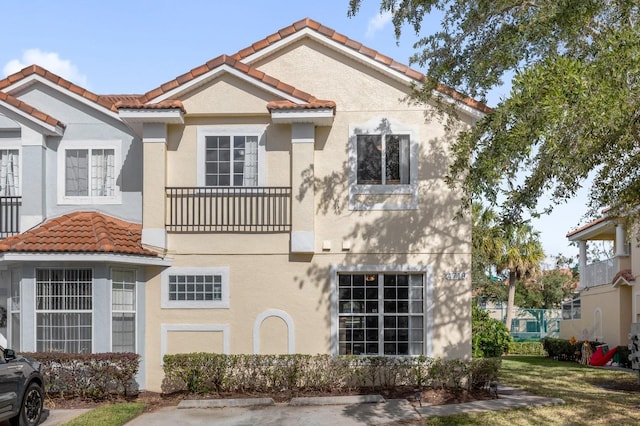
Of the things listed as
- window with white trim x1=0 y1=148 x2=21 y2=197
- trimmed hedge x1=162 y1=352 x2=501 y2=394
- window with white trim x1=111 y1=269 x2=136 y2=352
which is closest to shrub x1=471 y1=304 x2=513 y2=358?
trimmed hedge x1=162 y1=352 x2=501 y2=394

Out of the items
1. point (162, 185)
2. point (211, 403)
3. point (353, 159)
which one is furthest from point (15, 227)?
point (353, 159)

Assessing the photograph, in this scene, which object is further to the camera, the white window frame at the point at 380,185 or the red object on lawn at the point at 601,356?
the red object on lawn at the point at 601,356

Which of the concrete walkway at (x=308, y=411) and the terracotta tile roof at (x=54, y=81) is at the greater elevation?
the terracotta tile roof at (x=54, y=81)

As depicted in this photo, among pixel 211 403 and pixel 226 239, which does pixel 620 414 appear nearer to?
pixel 211 403

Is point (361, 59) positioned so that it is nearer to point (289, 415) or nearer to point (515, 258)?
point (289, 415)

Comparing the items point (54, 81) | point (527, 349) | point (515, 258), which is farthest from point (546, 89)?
point (515, 258)

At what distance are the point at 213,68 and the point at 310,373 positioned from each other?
6.97 metres

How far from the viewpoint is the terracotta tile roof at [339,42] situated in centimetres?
1605

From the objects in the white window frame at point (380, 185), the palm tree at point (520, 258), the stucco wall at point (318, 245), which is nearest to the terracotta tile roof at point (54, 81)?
the stucco wall at point (318, 245)

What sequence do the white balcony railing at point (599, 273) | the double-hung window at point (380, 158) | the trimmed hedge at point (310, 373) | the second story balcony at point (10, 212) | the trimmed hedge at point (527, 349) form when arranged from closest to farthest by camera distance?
1. the trimmed hedge at point (310, 373)
2. the double-hung window at point (380, 158)
3. the second story balcony at point (10, 212)
4. the white balcony railing at point (599, 273)
5. the trimmed hedge at point (527, 349)

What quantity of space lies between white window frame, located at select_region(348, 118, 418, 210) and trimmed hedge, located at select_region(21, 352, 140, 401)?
5.95m

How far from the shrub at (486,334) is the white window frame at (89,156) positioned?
16787 mm

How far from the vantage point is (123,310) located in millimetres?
15781

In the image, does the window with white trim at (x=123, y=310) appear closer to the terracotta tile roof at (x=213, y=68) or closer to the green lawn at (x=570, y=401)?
the terracotta tile roof at (x=213, y=68)
